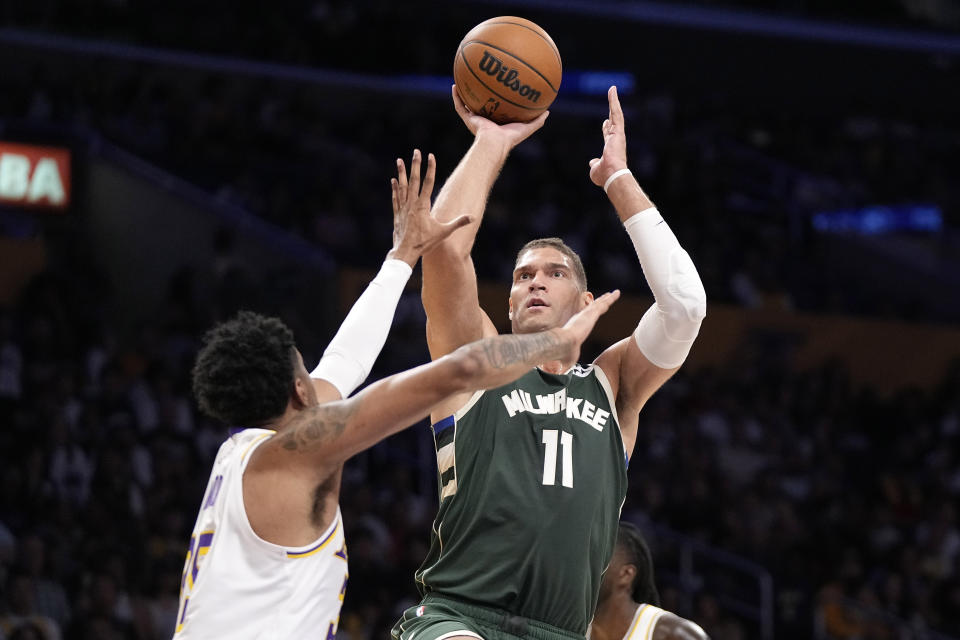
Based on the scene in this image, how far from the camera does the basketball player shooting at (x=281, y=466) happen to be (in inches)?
144

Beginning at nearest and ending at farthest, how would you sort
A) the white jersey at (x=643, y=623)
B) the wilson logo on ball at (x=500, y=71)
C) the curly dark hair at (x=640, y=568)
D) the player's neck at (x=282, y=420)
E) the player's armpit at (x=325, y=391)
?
the player's neck at (x=282, y=420) < the player's armpit at (x=325, y=391) < the wilson logo on ball at (x=500, y=71) < the white jersey at (x=643, y=623) < the curly dark hair at (x=640, y=568)

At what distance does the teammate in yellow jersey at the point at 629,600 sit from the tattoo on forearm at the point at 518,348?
2106 mm

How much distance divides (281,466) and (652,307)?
1591 mm

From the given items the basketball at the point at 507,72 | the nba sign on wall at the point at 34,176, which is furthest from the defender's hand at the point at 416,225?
the nba sign on wall at the point at 34,176

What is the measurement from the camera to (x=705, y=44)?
2194 centimetres

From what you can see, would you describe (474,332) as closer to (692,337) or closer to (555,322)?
(555,322)

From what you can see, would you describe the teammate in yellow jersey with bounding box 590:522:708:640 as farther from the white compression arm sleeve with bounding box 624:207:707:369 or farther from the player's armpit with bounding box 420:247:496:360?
the player's armpit with bounding box 420:247:496:360

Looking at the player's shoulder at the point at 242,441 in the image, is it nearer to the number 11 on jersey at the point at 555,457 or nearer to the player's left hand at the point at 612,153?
the number 11 on jersey at the point at 555,457

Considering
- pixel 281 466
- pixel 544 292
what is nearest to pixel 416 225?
pixel 544 292

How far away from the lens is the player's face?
472 cm

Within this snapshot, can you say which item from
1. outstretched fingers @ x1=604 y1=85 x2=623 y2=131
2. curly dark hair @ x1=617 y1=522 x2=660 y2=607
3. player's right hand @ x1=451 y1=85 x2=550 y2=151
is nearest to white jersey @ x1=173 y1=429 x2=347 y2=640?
player's right hand @ x1=451 y1=85 x2=550 y2=151

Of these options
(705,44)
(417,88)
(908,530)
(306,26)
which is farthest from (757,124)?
(908,530)

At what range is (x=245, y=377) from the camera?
3.82 meters

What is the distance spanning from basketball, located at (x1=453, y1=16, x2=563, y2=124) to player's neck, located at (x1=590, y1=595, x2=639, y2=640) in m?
2.21
